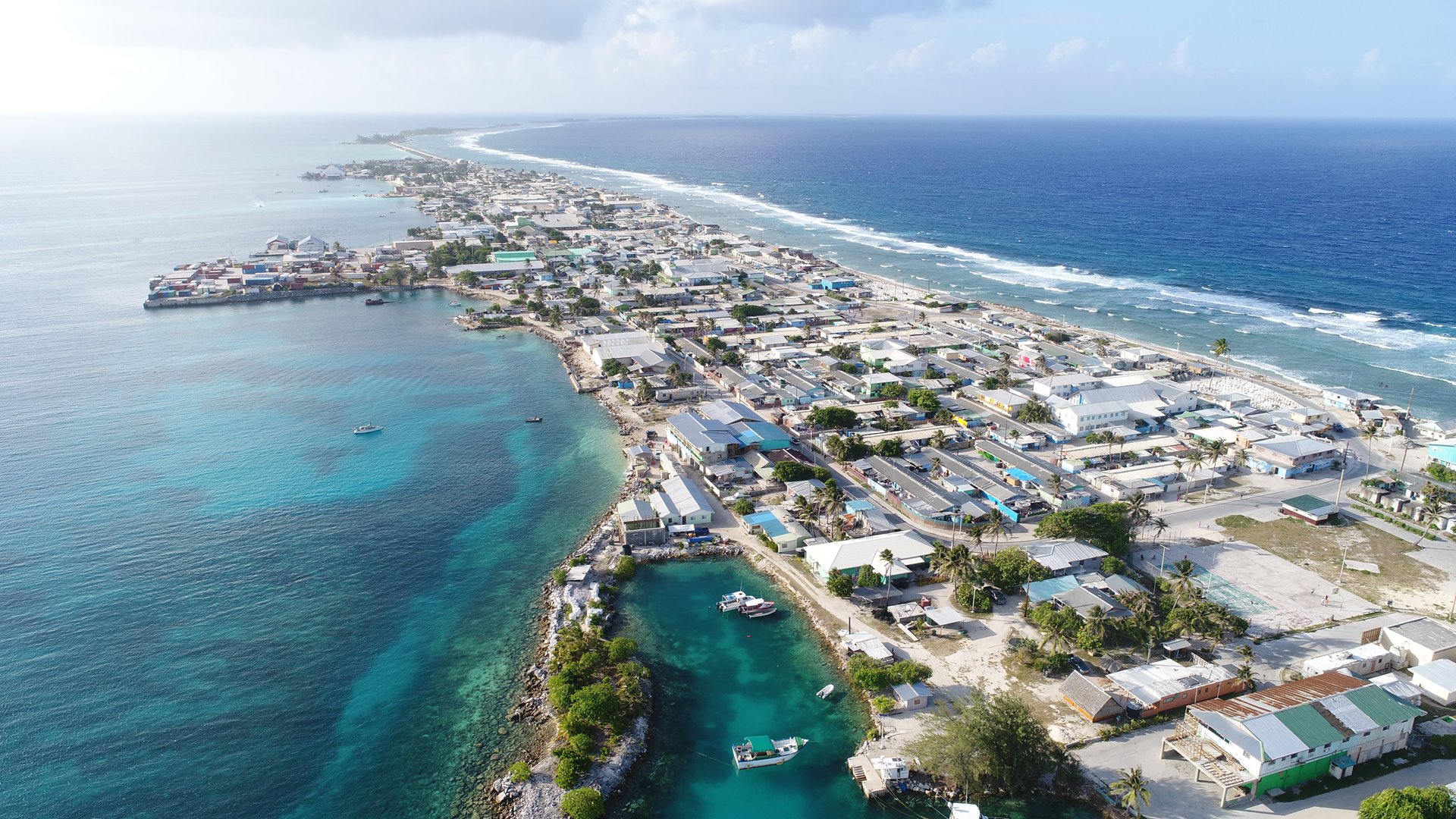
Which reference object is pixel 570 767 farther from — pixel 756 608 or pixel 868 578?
pixel 868 578

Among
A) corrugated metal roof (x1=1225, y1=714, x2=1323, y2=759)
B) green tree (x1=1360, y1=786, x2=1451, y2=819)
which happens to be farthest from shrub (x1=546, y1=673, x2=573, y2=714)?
green tree (x1=1360, y1=786, x2=1451, y2=819)

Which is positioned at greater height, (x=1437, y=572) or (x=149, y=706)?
(x=1437, y=572)

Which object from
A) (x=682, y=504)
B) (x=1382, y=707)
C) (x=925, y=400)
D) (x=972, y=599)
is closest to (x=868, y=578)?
(x=972, y=599)

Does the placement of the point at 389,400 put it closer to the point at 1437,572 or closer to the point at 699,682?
the point at 699,682

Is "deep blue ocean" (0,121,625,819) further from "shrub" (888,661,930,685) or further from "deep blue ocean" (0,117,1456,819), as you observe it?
"shrub" (888,661,930,685)

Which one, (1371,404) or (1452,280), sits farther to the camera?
(1452,280)

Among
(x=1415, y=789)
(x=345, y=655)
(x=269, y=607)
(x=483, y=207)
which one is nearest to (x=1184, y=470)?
(x=1415, y=789)
